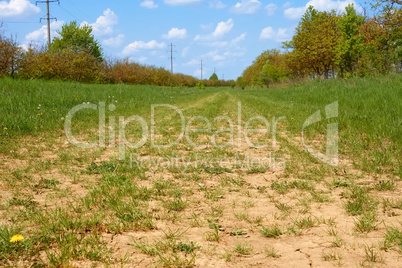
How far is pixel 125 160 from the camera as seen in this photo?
483 cm

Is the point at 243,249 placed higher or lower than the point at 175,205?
lower

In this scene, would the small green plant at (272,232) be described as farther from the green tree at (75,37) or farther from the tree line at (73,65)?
the green tree at (75,37)

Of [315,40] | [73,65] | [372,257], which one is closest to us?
[372,257]

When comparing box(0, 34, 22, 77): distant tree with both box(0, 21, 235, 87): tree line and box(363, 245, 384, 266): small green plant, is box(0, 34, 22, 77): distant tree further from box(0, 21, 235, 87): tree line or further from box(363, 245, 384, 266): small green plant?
box(363, 245, 384, 266): small green plant

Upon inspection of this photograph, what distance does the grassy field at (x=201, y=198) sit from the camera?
2.17m

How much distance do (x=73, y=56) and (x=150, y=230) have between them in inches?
1042

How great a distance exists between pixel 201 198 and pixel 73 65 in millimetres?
25047

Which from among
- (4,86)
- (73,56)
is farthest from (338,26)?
(4,86)

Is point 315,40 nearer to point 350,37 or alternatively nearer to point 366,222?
point 350,37

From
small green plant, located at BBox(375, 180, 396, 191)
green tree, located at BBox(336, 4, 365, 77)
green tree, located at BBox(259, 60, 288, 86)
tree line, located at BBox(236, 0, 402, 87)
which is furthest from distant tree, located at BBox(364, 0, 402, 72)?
green tree, located at BBox(259, 60, 288, 86)

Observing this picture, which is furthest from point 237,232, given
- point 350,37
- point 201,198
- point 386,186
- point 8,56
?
point 350,37

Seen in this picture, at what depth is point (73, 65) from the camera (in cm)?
2522

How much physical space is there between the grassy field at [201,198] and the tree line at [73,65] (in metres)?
12.4

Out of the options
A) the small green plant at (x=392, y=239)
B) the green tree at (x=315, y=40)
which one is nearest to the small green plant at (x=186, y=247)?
the small green plant at (x=392, y=239)
